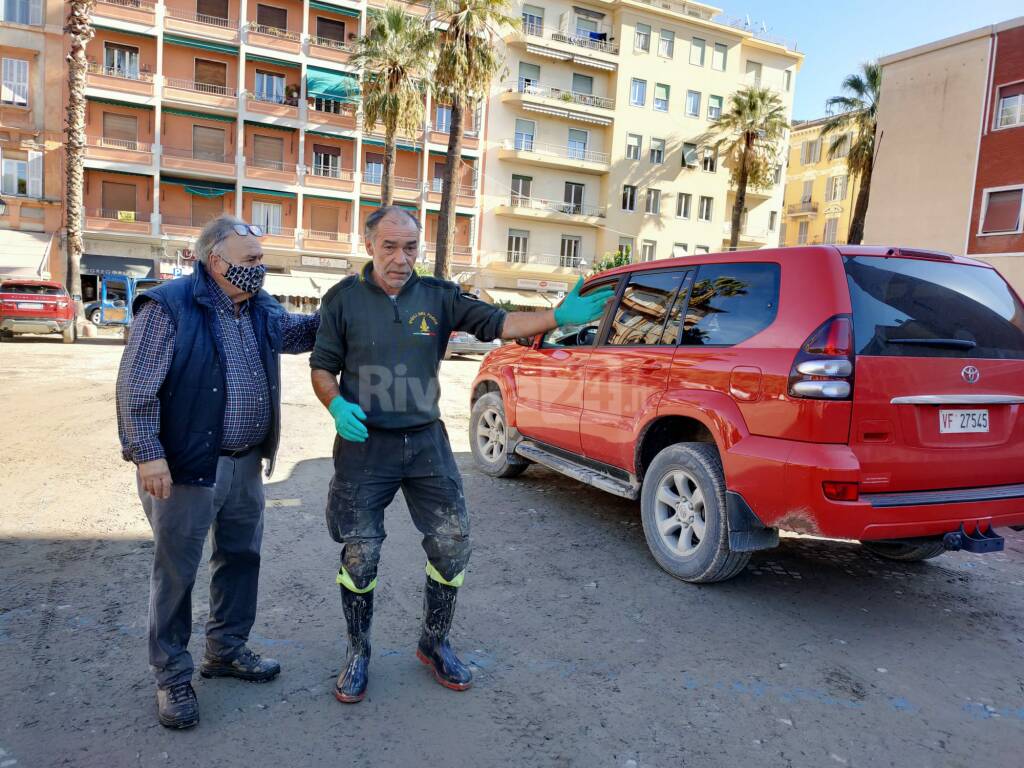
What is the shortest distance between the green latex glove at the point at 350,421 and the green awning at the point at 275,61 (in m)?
38.9

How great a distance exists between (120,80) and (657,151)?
28332 millimetres

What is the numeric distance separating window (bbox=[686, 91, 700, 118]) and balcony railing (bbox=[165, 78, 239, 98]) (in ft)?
83.6

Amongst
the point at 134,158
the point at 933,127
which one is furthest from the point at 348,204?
the point at 933,127

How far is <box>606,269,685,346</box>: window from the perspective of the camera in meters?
4.64

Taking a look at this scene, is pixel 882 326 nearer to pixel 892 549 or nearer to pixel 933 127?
pixel 892 549

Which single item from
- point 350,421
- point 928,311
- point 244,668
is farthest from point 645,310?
point 244,668

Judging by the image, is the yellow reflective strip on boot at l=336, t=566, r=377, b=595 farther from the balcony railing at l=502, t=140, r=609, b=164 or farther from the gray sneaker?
the balcony railing at l=502, t=140, r=609, b=164

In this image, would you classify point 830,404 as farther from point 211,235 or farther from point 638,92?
point 638,92

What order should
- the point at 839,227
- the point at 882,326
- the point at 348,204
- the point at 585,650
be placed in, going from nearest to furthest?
the point at 585,650, the point at 882,326, the point at 348,204, the point at 839,227

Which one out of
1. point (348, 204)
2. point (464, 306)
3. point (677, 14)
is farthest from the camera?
point (677, 14)

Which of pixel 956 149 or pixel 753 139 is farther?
pixel 753 139

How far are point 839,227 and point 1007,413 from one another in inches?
2191

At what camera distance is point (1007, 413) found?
380 centimetres

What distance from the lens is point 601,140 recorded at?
4372 cm
